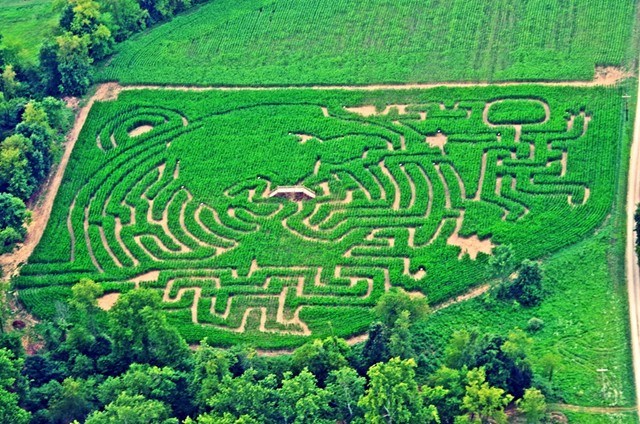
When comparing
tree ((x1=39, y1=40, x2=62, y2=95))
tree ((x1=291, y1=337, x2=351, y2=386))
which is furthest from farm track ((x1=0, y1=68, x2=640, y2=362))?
tree ((x1=291, y1=337, x2=351, y2=386))

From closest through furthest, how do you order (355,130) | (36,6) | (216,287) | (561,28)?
(216,287) → (355,130) → (561,28) → (36,6)

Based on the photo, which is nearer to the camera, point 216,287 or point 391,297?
point 391,297

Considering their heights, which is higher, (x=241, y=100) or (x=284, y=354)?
(x=241, y=100)

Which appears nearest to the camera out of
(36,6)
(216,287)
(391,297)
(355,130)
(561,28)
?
(391,297)

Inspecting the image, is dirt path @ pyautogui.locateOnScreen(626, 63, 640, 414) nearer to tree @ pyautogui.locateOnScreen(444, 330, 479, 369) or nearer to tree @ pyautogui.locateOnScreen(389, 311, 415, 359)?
tree @ pyautogui.locateOnScreen(444, 330, 479, 369)

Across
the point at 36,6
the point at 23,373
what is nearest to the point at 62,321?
the point at 23,373

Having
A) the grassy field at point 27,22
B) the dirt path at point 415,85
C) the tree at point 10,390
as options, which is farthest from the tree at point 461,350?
the grassy field at point 27,22

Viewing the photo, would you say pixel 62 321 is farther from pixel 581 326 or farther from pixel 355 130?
pixel 581 326

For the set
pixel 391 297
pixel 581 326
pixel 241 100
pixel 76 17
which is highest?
pixel 76 17
